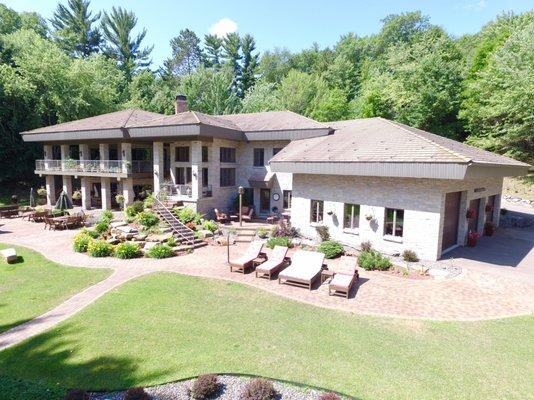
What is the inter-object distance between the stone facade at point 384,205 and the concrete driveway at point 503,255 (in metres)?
1.21

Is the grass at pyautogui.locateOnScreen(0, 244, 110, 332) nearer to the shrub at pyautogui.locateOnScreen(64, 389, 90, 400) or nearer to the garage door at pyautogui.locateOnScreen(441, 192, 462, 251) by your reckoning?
the shrub at pyautogui.locateOnScreen(64, 389, 90, 400)

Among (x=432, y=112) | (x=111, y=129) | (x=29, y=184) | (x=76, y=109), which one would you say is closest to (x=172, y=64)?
(x=76, y=109)

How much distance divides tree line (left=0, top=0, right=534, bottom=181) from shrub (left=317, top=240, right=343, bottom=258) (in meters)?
23.3

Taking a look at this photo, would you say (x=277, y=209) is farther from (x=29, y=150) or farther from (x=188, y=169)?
(x=29, y=150)

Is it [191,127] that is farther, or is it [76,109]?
[76,109]

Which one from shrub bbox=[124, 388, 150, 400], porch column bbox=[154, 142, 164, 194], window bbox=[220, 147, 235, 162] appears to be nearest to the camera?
shrub bbox=[124, 388, 150, 400]

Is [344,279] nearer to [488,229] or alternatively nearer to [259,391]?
[259,391]

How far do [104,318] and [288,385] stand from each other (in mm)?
6193

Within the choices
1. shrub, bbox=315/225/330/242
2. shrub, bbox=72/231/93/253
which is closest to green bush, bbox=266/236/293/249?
shrub, bbox=315/225/330/242

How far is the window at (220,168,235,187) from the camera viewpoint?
2634cm

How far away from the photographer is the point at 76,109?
36.8 metres

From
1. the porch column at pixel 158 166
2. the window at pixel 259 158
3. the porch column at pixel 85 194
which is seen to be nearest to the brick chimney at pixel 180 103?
the porch column at pixel 158 166

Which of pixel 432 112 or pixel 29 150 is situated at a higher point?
pixel 432 112

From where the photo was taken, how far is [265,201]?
85.2ft
